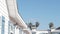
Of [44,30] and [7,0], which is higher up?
[7,0]

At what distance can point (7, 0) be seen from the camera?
9883mm

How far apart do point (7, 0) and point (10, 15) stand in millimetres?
1099

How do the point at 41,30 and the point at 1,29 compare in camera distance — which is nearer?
the point at 1,29

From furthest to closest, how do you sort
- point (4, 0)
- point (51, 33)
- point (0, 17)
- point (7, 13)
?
point (51, 33) → point (7, 13) → point (4, 0) → point (0, 17)

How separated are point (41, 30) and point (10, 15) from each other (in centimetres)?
4628

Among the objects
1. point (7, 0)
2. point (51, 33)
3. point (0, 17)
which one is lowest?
point (51, 33)

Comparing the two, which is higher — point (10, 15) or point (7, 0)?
point (7, 0)

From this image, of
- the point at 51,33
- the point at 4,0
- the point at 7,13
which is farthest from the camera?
the point at 51,33

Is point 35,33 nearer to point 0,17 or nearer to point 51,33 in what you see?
point 51,33

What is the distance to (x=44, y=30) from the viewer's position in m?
56.0

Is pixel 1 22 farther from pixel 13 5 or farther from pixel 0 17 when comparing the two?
pixel 13 5

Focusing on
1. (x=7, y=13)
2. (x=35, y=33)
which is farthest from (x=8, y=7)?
(x=35, y=33)

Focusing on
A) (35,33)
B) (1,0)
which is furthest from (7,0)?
A: (35,33)

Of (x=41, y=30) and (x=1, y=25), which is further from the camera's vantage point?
(x=41, y=30)
